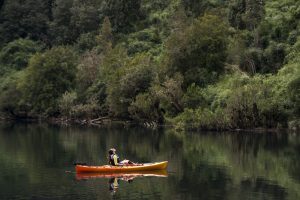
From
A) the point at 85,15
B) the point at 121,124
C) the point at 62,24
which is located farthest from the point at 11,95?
the point at 121,124

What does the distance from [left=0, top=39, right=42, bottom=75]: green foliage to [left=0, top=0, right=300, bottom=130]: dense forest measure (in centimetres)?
19

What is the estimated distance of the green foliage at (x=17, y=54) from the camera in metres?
118

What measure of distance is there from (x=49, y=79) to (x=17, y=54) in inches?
840

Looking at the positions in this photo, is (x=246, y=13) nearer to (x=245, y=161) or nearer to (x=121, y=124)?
(x=121, y=124)

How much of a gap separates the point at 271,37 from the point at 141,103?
63.4 feet

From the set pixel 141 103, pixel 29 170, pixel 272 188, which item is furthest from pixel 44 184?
pixel 141 103

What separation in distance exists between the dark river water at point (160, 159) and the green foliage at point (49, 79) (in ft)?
77.9

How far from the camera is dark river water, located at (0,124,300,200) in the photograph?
36688 mm

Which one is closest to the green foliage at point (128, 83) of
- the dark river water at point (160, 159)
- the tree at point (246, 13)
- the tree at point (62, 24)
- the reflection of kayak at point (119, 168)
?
the dark river water at point (160, 159)

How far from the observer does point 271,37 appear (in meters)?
85.4

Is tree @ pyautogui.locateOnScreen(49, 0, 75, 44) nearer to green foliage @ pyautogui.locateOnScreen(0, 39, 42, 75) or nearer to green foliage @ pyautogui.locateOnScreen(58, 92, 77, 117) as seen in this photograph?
green foliage @ pyautogui.locateOnScreen(0, 39, 42, 75)

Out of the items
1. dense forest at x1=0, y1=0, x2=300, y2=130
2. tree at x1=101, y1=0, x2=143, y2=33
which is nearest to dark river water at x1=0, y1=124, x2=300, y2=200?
dense forest at x1=0, y1=0, x2=300, y2=130

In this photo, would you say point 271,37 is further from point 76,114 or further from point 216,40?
point 76,114

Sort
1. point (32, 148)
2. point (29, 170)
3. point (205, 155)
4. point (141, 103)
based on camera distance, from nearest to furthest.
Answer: point (29, 170) < point (205, 155) < point (32, 148) < point (141, 103)
